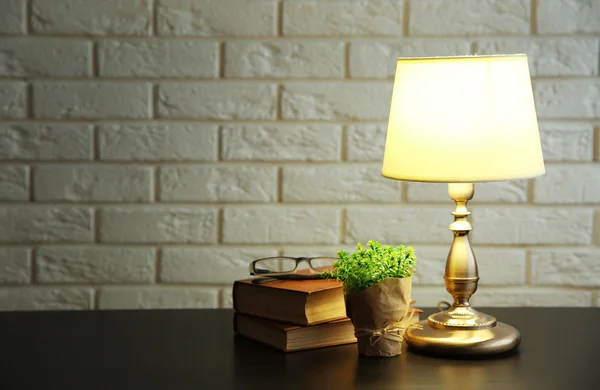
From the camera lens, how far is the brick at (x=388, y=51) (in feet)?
6.10

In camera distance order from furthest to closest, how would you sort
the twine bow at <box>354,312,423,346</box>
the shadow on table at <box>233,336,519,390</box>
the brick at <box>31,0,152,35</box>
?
the brick at <box>31,0,152,35</box>
the twine bow at <box>354,312,423,346</box>
the shadow on table at <box>233,336,519,390</box>

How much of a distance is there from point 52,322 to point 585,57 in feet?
4.04

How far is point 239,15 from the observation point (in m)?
1.86

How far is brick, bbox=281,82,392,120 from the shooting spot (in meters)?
1.87

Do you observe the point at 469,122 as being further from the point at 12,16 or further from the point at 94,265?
the point at 12,16

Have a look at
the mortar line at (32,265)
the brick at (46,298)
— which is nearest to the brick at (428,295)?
the brick at (46,298)

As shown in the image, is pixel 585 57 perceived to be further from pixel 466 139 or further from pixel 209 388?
pixel 209 388

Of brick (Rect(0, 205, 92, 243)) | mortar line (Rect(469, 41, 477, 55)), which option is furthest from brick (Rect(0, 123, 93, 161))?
mortar line (Rect(469, 41, 477, 55))

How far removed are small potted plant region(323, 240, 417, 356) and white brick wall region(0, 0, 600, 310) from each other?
27.2 inches

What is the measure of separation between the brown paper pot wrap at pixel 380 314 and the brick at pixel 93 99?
87 centimetres

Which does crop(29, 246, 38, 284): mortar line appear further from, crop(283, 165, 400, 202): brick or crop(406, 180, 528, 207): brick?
crop(406, 180, 528, 207): brick

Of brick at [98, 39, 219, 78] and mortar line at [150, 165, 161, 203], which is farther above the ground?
brick at [98, 39, 219, 78]

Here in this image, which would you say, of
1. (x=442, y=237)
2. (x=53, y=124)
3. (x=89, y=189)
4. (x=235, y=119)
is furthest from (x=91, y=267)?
(x=442, y=237)

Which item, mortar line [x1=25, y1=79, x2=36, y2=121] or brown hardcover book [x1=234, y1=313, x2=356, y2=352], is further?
mortar line [x1=25, y1=79, x2=36, y2=121]
